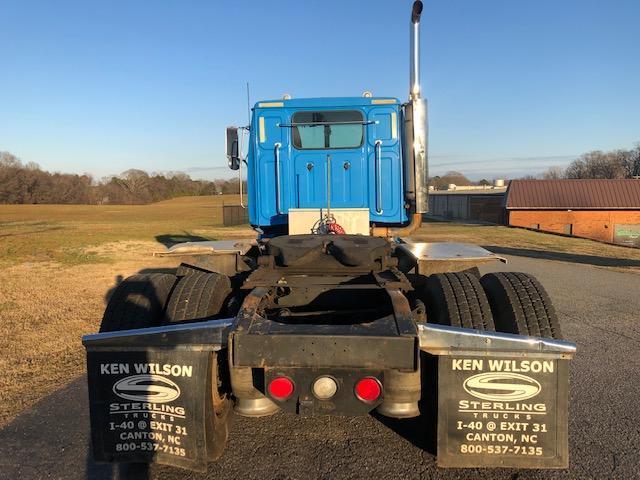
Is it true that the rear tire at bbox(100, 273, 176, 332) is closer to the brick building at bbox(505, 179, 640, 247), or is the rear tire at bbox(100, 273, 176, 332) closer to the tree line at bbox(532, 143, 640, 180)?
the brick building at bbox(505, 179, 640, 247)

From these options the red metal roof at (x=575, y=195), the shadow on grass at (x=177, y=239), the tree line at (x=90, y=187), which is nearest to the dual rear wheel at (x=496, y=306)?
the shadow on grass at (x=177, y=239)

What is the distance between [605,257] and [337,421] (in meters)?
14.5

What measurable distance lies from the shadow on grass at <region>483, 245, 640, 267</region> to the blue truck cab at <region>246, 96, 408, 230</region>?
1030 cm

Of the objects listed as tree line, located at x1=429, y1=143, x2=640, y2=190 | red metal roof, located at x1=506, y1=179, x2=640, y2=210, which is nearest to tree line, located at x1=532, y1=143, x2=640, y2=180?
tree line, located at x1=429, y1=143, x2=640, y2=190

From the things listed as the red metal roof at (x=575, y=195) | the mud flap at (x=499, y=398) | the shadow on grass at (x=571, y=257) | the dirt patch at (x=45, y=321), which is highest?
the red metal roof at (x=575, y=195)

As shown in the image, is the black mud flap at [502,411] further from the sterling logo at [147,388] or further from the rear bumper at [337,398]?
the sterling logo at [147,388]

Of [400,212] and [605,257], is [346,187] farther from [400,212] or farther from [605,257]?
[605,257]

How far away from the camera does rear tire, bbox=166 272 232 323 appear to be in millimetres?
3381

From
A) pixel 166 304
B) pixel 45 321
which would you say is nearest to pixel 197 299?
pixel 166 304

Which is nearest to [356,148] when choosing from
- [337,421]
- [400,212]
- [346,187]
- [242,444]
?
[346,187]

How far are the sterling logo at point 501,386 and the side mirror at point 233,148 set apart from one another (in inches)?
163

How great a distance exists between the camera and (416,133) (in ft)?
16.8

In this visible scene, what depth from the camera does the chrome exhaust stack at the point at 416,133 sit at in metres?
5.10

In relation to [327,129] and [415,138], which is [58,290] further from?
[415,138]
